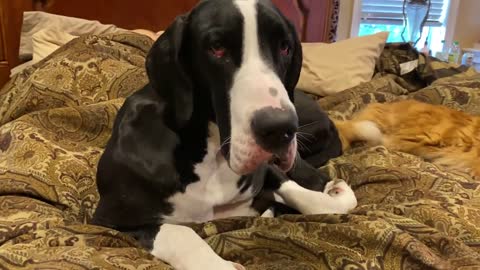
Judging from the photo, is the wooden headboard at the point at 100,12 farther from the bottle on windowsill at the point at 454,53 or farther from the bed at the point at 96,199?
the bottle on windowsill at the point at 454,53

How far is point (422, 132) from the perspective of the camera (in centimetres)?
175

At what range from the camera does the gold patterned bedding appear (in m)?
0.99

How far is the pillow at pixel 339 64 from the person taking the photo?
232 centimetres

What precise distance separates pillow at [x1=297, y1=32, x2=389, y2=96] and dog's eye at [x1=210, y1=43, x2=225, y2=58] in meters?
1.43

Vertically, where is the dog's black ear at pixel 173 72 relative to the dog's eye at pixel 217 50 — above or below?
below

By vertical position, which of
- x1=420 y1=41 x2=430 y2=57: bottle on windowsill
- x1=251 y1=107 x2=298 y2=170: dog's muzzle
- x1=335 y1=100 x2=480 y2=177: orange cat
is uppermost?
x1=251 y1=107 x2=298 y2=170: dog's muzzle

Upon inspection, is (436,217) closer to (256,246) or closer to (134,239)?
(256,246)

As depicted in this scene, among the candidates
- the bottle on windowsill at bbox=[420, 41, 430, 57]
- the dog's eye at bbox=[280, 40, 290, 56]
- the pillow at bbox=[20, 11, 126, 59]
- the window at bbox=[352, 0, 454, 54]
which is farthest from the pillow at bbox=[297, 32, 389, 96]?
the dog's eye at bbox=[280, 40, 290, 56]

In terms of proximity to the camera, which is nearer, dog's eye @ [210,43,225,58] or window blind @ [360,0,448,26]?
dog's eye @ [210,43,225,58]

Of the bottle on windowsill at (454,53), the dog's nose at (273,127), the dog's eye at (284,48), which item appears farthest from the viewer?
the bottle on windowsill at (454,53)

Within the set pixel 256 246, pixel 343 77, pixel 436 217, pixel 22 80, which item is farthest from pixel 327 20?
pixel 256 246

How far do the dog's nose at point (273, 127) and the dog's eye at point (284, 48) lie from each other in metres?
0.18

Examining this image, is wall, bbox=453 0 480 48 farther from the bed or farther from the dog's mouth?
the dog's mouth

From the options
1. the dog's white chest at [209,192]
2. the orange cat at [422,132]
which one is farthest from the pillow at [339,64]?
the dog's white chest at [209,192]
